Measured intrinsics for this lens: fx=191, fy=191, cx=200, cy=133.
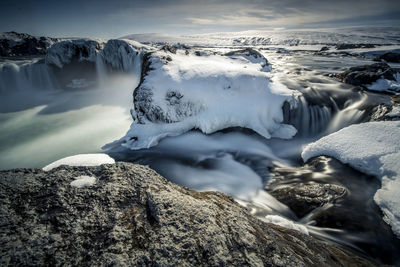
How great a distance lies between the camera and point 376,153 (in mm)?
4156

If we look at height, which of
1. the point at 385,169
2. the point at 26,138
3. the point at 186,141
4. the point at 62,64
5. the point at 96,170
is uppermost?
the point at 62,64

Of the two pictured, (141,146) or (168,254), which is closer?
(168,254)

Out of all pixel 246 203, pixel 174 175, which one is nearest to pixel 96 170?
pixel 246 203

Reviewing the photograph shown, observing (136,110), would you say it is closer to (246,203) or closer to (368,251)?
(246,203)

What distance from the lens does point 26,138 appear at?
8.56 m

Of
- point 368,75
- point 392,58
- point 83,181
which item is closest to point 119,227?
point 83,181

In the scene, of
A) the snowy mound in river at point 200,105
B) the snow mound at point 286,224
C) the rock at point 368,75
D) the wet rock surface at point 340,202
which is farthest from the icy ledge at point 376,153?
the rock at point 368,75

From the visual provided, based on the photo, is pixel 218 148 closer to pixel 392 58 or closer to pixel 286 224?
pixel 286 224

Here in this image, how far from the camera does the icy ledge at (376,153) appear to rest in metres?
3.36

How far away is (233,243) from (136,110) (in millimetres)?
6508

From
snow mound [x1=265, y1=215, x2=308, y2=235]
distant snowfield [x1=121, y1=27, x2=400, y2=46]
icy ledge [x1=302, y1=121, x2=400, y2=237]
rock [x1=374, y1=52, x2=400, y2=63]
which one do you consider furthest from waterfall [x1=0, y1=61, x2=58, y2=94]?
distant snowfield [x1=121, y1=27, x2=400, y2=46]

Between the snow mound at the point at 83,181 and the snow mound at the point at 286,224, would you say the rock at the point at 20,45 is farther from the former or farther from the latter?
the snow mound at the point at 286,224

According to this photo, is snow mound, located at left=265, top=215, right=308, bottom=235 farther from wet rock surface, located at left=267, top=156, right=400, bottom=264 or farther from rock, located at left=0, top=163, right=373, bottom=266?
rock, located at left=0, top=163, right=373, bottom=266

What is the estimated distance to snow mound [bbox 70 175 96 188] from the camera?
1.50 m
